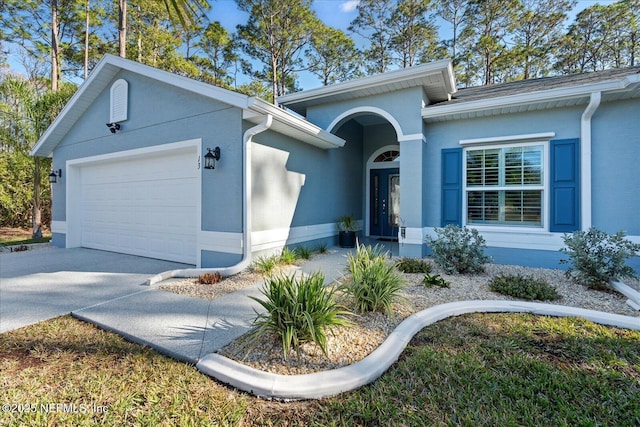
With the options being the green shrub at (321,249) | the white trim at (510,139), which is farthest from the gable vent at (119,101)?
the white trim at (510,139)

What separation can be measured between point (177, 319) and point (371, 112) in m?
6.33

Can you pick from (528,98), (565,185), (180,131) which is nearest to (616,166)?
(565,185)

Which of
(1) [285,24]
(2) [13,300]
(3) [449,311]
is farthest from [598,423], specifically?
(1) [285,24]

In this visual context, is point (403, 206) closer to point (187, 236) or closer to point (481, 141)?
point (481, 141)

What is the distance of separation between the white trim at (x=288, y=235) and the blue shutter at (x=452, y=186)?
9.85ft

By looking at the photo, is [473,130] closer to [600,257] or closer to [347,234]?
[600,257]

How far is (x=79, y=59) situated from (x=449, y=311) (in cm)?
2042

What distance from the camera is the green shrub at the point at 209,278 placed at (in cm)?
498

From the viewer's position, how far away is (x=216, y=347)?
112 inches

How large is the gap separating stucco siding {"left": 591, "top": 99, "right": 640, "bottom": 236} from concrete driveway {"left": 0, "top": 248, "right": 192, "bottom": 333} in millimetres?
8313

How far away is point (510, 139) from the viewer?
6254 millimetres

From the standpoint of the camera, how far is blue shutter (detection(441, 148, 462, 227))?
22.2 feet

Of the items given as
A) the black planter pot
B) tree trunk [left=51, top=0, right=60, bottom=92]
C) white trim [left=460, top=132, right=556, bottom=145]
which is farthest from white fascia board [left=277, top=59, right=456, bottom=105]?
tree trunk [left=51, top=0, right=60, bottom=92]

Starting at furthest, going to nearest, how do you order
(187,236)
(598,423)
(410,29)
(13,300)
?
(410,29) < (187,236) < (13,300) < (598,423)
